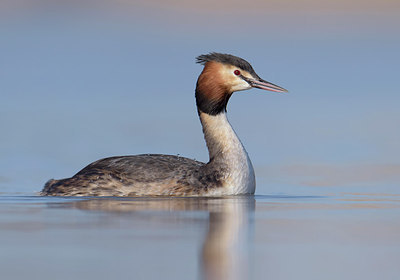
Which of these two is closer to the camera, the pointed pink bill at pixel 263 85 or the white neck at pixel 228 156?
the white neck at pixel 228 156

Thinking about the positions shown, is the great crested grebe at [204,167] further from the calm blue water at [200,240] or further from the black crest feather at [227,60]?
the calm blue water at [200,240]

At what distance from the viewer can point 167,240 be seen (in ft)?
22.9

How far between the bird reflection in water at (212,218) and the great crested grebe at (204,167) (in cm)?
44

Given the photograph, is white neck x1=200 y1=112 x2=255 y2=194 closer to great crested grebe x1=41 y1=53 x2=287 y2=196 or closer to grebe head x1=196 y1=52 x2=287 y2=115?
great crested grebe x1=41 y1=53 x2=287 y2=196

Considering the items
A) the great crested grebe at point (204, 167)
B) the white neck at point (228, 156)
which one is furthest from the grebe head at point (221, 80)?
the white neck at point (228, 156)

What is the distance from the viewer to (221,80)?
1216cm

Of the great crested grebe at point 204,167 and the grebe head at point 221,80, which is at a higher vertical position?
the grebe head at point 221,80

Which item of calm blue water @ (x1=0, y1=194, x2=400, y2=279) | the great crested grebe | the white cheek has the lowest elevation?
calm blue water @ (x1=0, y1=194, x2=400, y2=279)

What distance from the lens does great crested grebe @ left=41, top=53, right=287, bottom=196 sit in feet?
38.1

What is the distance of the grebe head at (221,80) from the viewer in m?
12.2

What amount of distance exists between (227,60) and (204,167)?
1.55 meters

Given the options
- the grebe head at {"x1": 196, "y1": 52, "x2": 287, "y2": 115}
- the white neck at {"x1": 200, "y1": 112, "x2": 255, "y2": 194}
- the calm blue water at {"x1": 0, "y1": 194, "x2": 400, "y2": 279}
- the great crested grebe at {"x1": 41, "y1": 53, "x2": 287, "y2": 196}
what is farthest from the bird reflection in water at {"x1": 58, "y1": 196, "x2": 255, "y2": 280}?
the grebe head at {"x1": 196, "y1": 52, "x2": 287, "y2": 115}

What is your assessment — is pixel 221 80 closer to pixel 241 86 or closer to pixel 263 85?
pixel 241 86

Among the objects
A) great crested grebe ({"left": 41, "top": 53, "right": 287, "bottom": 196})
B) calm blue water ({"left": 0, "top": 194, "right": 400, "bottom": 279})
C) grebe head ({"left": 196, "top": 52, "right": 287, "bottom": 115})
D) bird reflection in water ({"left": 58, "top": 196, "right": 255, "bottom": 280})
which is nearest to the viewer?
calm blue water ({"left": 0, "top": 194, "right": 400, "bottom": 279})
